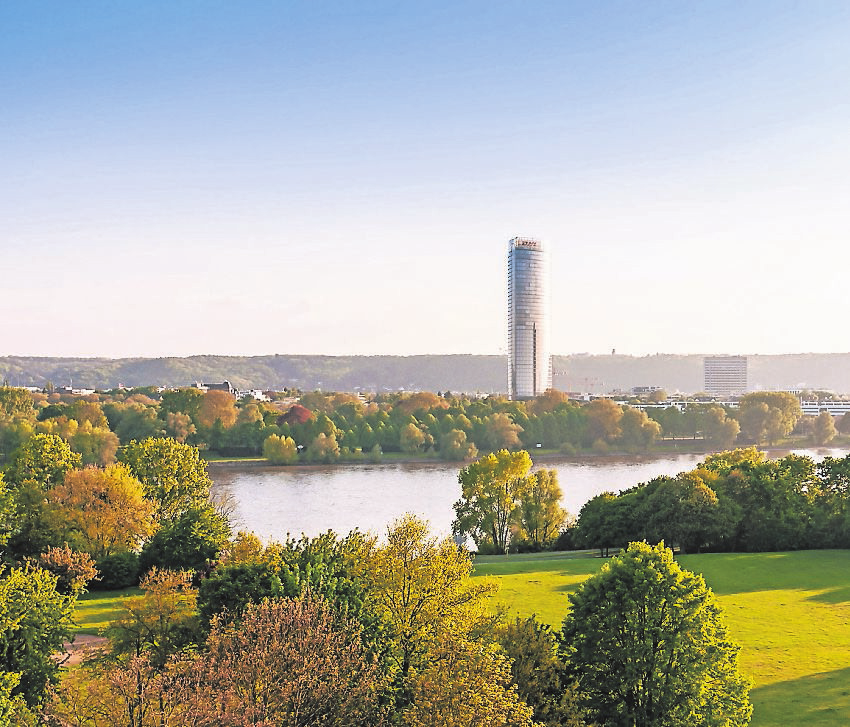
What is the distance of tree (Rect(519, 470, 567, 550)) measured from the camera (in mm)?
42406

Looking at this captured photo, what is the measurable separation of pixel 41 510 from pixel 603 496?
25129mm

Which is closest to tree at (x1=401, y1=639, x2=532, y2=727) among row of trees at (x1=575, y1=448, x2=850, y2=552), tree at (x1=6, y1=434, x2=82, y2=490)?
row of trees at (x1=575, y1=448, x2=850, y2=552)

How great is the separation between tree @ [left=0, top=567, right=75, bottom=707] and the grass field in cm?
1006

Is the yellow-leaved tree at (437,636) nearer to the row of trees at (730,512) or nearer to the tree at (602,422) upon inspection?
the row of trees at (730,512)

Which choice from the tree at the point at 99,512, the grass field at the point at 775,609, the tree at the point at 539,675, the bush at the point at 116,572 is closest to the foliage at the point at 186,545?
the bush at the point at 116,572

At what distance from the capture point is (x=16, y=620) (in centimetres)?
1736

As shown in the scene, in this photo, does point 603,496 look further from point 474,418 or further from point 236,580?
point 474,418

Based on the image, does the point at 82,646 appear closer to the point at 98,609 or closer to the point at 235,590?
→ the point at 98,609

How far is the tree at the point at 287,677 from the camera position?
487 inches

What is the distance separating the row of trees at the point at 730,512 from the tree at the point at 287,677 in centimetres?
2627

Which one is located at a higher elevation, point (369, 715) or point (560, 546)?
point (369, 715)

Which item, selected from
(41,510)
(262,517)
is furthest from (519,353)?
(41,510)

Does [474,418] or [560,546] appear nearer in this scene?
[560,546]

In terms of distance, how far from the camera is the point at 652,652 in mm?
15828
